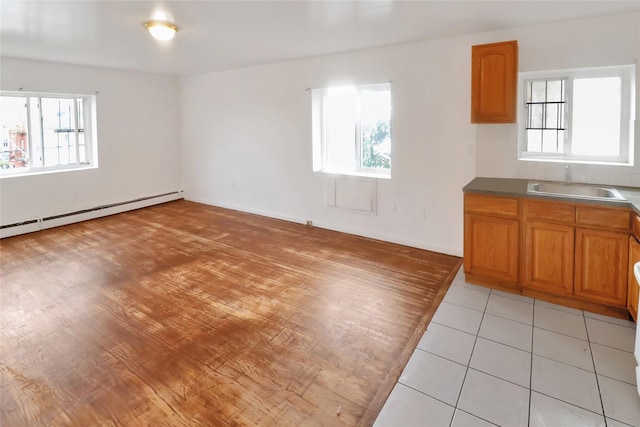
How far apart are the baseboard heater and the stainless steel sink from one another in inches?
247

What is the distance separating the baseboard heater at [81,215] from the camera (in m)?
5.34

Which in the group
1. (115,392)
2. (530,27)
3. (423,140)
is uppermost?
(530,27)

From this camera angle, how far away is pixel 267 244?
4.78m

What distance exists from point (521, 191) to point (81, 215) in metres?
6.28

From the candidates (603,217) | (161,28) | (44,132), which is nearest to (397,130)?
(603,217)

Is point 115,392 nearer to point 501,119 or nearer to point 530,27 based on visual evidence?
point 501,119

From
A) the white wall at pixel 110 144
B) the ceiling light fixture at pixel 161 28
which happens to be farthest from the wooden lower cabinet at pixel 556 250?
the white wall at pixel 110 144

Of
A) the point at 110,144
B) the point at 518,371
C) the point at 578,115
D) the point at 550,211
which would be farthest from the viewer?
the point at 110,144

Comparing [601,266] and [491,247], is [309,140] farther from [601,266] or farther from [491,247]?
[601,266]

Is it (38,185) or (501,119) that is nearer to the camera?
(501,119)

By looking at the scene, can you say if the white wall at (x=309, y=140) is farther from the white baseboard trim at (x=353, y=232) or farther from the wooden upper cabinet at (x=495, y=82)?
the wooden upper cabinet at (x=495, y=82)

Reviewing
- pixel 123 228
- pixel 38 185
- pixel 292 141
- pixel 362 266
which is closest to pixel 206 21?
pixel 292 141

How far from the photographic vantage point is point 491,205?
3.21m

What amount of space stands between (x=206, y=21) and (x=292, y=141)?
238 centimetres
